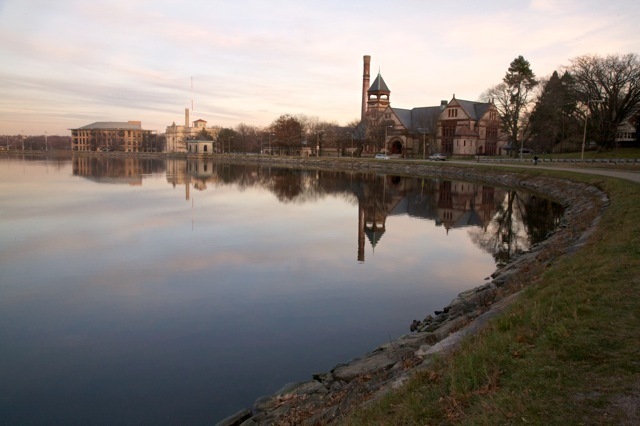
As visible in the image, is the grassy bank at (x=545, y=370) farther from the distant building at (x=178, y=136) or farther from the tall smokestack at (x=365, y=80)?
the distant building at (x=178, y=136)

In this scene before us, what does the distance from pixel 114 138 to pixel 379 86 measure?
122999 mm

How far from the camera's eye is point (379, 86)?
10550 cm

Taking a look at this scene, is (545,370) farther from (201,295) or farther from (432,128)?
(432,128)

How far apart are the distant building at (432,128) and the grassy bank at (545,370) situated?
84284 millimetres

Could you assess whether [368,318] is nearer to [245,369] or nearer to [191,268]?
[245,369]

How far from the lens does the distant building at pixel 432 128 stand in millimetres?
89606

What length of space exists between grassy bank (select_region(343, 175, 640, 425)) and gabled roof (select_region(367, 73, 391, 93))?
102 meters

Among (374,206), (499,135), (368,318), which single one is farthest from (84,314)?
(499,135)

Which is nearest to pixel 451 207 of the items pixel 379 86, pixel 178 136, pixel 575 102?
pixel 575 102

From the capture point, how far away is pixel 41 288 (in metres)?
13.4

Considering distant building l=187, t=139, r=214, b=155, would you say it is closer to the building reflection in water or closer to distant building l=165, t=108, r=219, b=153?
distant building l=165, t=108, r=219, b=153

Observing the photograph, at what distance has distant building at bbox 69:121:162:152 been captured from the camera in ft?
594

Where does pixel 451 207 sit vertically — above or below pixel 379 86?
below

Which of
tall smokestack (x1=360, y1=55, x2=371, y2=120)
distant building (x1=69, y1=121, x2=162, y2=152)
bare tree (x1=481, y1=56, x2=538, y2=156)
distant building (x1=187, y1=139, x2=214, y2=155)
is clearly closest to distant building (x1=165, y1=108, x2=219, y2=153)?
distant building (x1=69, y1=121, x2=162, y2=152)
